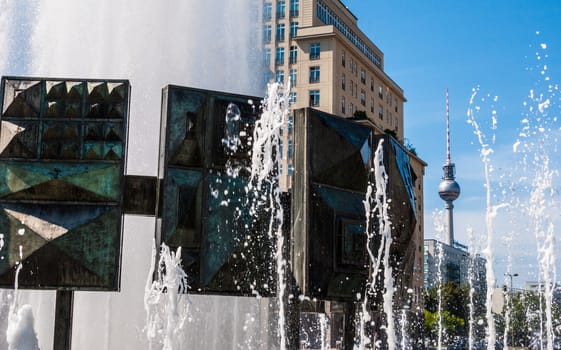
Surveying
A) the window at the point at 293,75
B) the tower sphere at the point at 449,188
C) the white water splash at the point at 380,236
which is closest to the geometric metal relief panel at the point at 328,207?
the white water splash at the point at 380,236

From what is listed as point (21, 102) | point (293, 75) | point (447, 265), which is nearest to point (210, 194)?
point (21, 102)

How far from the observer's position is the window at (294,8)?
1812 inches

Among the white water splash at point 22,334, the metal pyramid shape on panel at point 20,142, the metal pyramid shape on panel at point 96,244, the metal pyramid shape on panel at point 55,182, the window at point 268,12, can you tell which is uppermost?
the window at point 268,12

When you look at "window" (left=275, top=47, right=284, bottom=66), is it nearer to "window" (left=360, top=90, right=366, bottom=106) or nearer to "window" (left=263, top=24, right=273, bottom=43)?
"window" (left=263, top=24, right=273, bottom=43)

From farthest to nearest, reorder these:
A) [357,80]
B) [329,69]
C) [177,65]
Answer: [357,80] → [329,69] → [177,65]

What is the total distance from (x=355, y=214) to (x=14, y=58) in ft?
51.4

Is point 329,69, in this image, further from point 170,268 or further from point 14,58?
point 170,268

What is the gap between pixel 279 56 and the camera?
4600 centimetres

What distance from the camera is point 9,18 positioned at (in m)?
24.4

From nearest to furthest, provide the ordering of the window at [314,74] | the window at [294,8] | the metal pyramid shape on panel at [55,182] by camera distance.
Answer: the metal pyramid shape on panel at [55,182], the window at [314,74], the window at [294,8]

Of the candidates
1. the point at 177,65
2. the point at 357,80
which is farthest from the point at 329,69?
the point at 177,65

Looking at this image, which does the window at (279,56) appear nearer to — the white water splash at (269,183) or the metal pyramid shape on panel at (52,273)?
the white water splash at (269,183)

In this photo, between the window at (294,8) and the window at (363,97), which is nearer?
the window at (294,8)

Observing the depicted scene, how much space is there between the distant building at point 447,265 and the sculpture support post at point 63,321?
80.3 metres
